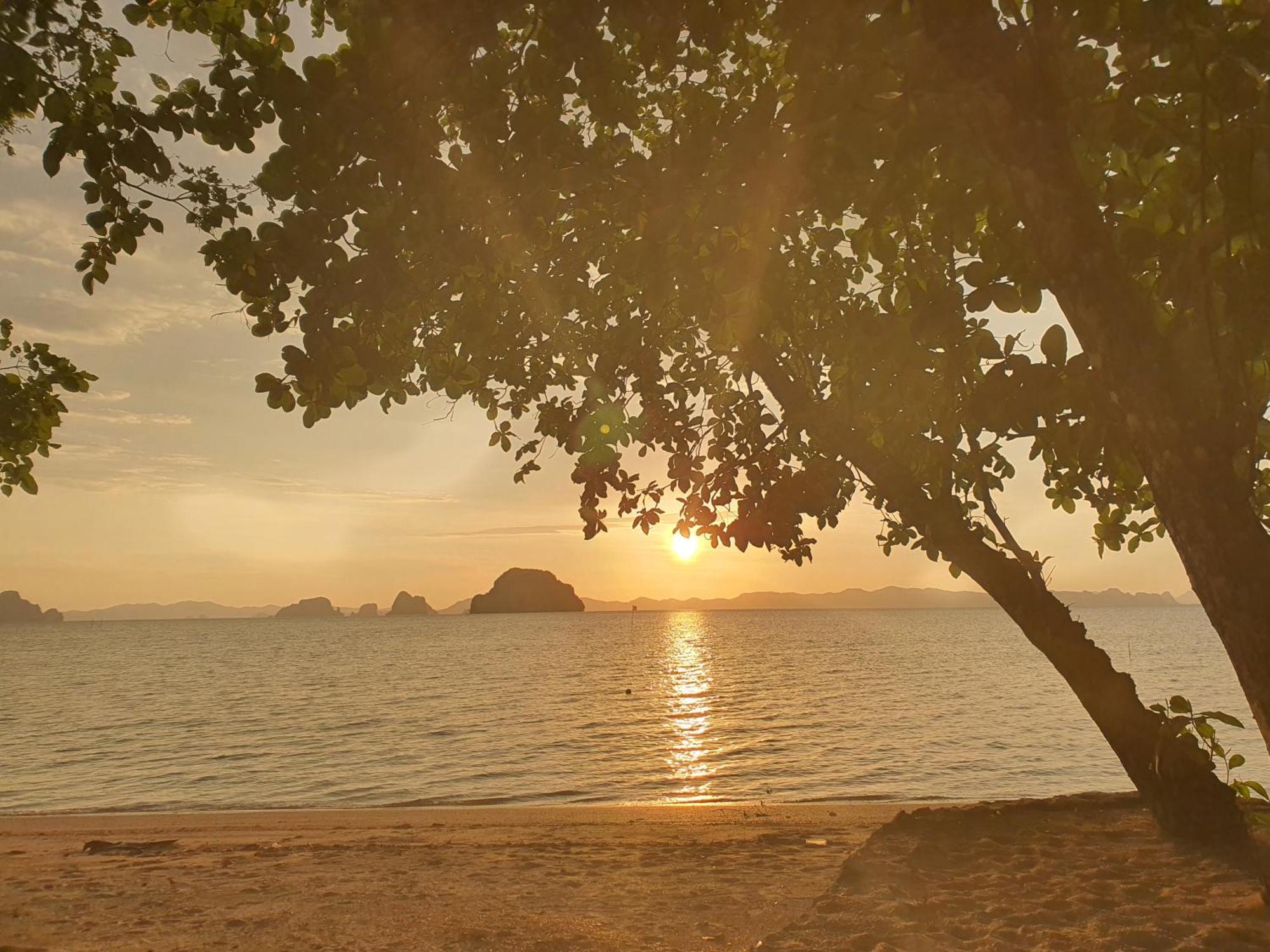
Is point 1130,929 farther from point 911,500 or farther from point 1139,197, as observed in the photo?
point 1139,197

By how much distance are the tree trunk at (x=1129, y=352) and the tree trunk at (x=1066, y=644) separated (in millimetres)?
4090

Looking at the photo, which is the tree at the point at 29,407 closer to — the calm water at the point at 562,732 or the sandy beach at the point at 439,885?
the sandy beach at the point at 439,885

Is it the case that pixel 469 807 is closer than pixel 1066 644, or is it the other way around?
pixel 1066 644

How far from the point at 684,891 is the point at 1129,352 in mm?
7055

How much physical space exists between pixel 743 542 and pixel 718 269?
1719 mm

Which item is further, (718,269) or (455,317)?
(455,317)

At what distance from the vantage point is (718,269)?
5.91 metres

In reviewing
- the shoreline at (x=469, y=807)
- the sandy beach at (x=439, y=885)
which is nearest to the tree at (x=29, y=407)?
the sandy beach at (x=439, y=885)

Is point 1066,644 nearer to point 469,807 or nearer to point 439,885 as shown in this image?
point 439,885

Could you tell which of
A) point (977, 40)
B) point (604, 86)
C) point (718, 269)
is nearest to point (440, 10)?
point (604, 86)

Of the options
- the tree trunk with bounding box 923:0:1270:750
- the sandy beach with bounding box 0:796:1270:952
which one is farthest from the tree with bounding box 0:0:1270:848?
the sandy beach with bounding box 0:796:1270:952

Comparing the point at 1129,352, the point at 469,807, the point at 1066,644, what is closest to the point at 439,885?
the point at 1066,644

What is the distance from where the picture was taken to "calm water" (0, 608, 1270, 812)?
2480 centimetres

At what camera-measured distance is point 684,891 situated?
363 inches
